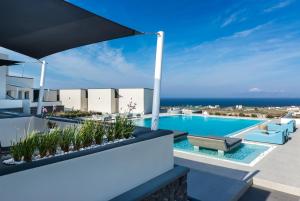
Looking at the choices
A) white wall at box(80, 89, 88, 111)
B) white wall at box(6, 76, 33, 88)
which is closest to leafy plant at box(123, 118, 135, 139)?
white wall at box(6, 76, 33, 88)

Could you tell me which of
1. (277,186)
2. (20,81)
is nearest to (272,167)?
(277,186)

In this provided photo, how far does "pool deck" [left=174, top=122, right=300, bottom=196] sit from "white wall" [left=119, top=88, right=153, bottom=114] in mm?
18093

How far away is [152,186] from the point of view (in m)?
3.46

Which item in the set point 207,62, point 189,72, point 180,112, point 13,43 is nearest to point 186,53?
point 189,72

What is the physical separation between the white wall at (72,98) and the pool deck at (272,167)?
22.7 m

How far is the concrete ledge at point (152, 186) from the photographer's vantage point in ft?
10.3

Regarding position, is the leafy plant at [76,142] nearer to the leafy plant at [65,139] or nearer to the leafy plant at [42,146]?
the leafy plant at [65,139]

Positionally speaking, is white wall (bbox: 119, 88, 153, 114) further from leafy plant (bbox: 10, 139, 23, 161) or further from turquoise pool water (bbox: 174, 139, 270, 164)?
leafy plant (bbox: 10, 139, 23, 161)

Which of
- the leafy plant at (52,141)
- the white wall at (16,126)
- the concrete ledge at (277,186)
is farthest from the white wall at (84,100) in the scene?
the leafy plant at (52,141)

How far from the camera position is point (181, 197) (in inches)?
164

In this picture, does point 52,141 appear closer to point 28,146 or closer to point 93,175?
point 28,146

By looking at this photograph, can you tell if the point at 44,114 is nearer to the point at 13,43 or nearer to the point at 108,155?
the point at 13,43

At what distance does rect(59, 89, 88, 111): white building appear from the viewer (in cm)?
2934

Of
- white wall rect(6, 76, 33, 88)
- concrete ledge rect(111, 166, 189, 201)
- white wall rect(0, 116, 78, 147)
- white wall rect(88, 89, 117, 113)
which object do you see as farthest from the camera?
white wall rect(88, 89, 117, 113)
